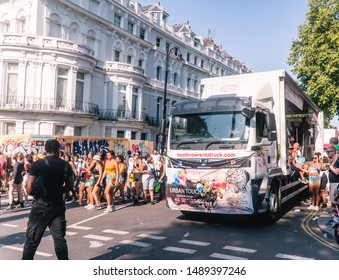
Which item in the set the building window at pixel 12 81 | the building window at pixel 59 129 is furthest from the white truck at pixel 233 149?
the building window at pixel 12 81

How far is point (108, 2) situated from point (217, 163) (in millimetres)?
25594

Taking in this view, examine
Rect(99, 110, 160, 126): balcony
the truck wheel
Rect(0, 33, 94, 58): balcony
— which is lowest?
the truck wheel

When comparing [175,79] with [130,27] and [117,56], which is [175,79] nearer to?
[130,27]

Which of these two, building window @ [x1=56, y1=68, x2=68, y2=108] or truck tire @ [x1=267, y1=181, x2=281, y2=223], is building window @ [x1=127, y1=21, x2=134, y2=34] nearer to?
building window @ [x1=56, y1=68, x2=68, y2=108]

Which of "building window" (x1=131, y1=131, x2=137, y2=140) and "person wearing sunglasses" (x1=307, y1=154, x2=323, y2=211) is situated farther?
"building window" (x1=131, y1=131, x2=137, y2=140)

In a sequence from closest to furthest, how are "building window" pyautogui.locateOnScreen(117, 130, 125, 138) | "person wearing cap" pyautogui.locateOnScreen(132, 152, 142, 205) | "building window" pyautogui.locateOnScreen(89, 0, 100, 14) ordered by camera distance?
"person wearing cap" pyautogui.locateOnScreen(132, 152, 142, 205)
"building window" pyautogui.locateOnScreen(89, 0, 100, 14)
"building window" pyautogui.locateOnScreen(117, 130, 125, 138)

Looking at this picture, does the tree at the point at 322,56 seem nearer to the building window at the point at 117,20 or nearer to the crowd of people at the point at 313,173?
the crowd of people at the point at 313,173

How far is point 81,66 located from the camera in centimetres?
2448

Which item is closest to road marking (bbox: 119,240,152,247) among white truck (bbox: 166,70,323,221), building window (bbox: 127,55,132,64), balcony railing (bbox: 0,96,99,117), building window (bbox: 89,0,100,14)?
white truck (bbox: 166,70,323,221)

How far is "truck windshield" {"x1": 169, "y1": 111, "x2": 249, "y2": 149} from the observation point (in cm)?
754

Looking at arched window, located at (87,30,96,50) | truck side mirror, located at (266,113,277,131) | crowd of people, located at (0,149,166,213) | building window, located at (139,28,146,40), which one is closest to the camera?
truck side mirror, located at (266,113,277,131)

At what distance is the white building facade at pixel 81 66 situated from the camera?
2283 centimetres

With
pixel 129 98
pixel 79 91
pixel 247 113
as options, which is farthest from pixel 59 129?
pixel 247 113

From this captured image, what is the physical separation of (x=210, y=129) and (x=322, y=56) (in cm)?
1892
